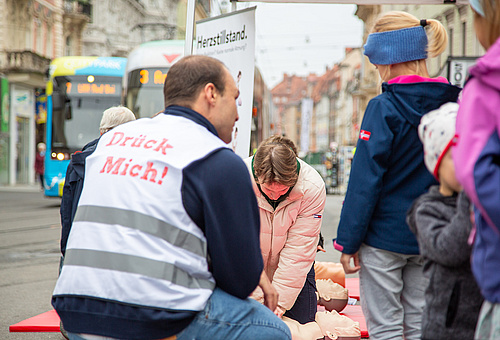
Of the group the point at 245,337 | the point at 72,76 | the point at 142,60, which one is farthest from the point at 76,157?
the point at 72,76

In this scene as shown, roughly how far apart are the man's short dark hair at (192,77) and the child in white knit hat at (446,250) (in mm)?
796

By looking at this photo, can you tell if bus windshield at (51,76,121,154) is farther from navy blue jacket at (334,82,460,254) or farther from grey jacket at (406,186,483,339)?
grey jacket at (406,186,483,339)

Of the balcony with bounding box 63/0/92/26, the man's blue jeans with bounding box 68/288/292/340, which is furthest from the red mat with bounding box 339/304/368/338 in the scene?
the balcony with bounding box 63/0/92/26

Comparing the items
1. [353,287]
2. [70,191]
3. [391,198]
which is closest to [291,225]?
[391,198]

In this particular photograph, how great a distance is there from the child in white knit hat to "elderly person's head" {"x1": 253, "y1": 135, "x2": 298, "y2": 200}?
1789 mm

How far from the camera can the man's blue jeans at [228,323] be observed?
7.12 feet

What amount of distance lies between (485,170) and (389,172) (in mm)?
1160

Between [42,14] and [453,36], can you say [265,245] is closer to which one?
[453,36]

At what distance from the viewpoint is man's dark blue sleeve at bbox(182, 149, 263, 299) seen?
213 centimetres

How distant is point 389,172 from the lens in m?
2.91

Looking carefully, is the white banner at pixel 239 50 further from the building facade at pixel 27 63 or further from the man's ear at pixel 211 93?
the building facade at pixel 27 63

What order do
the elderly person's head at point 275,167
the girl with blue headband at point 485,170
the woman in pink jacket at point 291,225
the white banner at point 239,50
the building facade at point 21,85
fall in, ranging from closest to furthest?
the girl with blue headband at point 485,170, the elderly person's head at point 275,167, the woman in pink jacket at point 291,225, the white banner at point 239,50, the building facade at point 21,85

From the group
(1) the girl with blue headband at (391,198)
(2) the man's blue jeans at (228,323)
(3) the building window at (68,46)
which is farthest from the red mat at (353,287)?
(3) the building window at (68,46)

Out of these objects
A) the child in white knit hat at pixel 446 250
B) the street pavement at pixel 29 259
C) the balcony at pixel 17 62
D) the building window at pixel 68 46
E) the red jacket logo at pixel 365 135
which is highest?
the building window at pixel 68 46
